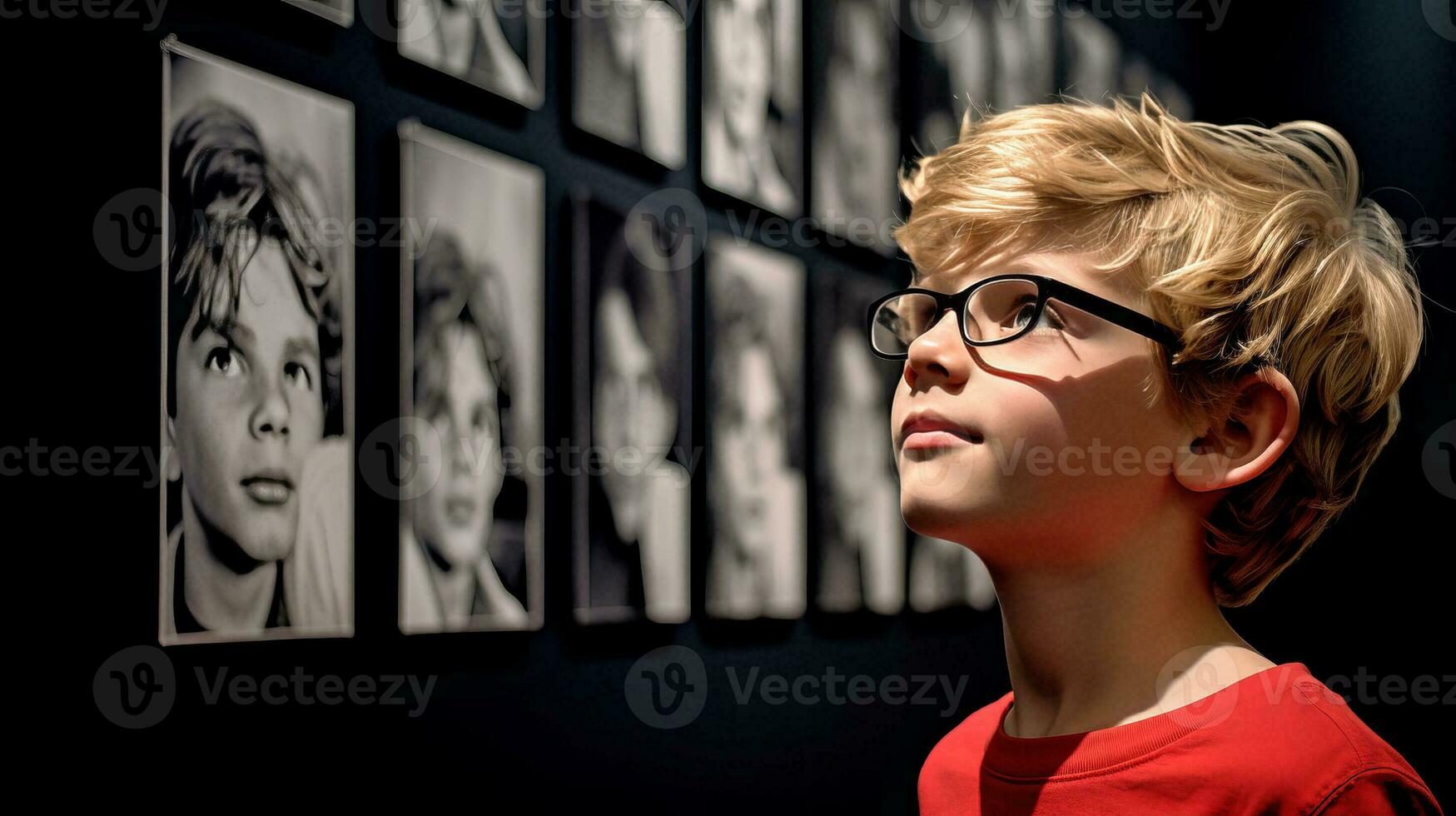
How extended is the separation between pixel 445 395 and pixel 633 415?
0.60m

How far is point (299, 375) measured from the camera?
2.17 meters

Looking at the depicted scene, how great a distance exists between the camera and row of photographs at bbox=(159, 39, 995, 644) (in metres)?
2.03

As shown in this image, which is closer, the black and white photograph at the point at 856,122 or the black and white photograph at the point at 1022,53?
the black and white photograph at the point at 856,122

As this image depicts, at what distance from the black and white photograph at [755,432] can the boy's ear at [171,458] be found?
4.90 feet

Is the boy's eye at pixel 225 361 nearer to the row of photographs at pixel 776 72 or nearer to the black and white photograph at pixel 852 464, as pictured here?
the row of photographs at pixel 776 72

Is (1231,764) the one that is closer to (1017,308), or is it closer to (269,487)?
(1017,308)

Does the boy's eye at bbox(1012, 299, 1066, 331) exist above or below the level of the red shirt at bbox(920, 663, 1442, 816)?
above

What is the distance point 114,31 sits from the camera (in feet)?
6.44

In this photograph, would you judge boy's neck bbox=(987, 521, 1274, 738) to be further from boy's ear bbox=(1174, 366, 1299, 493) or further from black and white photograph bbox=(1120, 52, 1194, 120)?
black and white photograph bbox=(1120, 52, 1194, 120)

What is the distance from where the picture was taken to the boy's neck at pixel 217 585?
6.54ft
